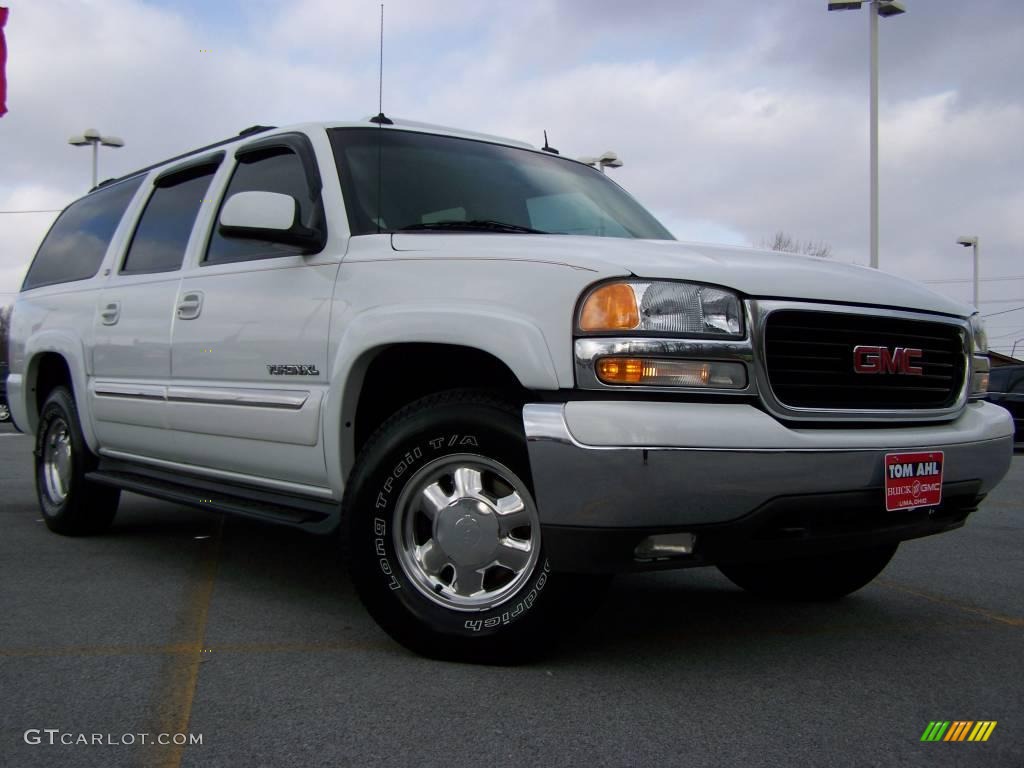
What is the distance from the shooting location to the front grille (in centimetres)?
306

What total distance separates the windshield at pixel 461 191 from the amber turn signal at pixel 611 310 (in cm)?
100

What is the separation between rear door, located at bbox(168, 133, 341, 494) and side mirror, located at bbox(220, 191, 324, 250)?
4.6 inches

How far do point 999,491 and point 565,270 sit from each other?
7067 mm

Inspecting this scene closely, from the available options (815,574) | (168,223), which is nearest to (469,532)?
(815,574)

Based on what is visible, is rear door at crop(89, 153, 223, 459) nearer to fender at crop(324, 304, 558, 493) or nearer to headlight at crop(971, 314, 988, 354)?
fender at crop(324, 304, 558, 493)

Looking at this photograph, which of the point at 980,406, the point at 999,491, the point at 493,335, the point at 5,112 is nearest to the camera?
the point at 493,335

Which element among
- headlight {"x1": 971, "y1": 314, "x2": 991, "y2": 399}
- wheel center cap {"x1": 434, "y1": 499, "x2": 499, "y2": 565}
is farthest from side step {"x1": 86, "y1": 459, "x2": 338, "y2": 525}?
headlight {"x1": 971, "y1": 314, "x2": 991, "y2": 399}

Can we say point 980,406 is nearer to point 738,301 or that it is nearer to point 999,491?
point 738,301

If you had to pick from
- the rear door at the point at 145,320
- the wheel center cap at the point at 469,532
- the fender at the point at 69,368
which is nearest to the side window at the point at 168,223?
the rear door at the point at 145,320

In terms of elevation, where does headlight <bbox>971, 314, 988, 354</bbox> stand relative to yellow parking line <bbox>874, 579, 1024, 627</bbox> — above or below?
above

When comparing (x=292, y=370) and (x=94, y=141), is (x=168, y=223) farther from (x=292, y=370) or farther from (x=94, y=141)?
(x=94, y=141)

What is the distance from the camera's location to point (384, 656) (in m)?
3.41

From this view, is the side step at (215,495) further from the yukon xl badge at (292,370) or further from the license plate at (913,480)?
the license plate at (913,480)

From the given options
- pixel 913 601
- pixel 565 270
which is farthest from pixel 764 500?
pixel 913 601
